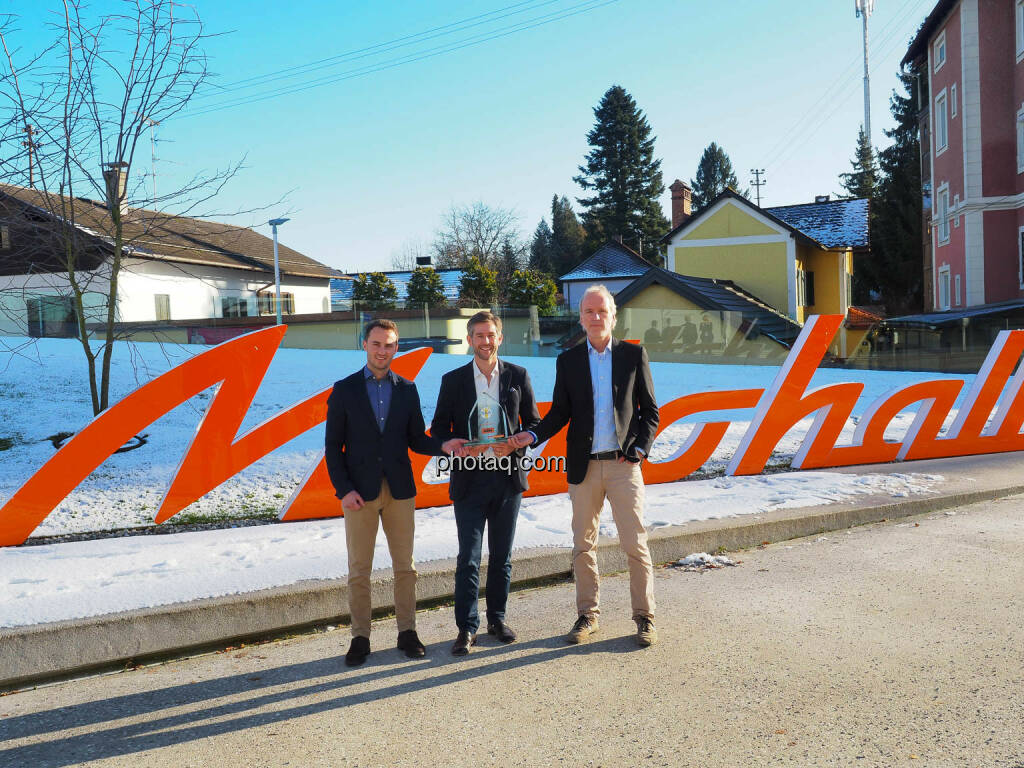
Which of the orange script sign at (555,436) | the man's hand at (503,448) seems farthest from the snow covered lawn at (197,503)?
the man's hand at (503,448)

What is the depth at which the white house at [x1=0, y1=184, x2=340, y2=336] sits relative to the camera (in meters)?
10.4

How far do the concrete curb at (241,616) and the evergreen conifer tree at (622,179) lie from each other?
65.1 m

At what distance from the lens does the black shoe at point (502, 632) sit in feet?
16.4

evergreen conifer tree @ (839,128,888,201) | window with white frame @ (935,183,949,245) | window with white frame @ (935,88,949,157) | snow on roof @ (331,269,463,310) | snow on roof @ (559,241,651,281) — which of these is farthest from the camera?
evergreen conifer tree @ (839,128,888,201)

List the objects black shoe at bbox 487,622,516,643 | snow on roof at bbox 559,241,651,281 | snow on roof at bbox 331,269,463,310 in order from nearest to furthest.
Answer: black shoe at bbox 487,622,516,643 < snow on roof at bbox 331,269,463,310 < snow on roof at bbox 559,241,651,281

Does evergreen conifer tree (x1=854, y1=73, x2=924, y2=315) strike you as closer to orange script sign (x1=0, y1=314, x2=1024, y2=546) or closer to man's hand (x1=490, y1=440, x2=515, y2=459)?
orange script sign (x1=0, y1=314, x2=1024, y2=546)

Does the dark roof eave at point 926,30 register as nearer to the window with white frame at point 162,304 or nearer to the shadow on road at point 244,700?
the window with white frame at point 162,304

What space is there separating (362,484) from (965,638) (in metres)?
3.50

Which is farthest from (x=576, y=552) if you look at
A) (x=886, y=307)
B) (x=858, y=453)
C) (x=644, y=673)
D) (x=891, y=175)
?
(x=891, y=175)

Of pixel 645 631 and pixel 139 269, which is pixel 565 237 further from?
pixel 645 631

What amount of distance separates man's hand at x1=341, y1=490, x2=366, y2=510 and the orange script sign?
11.1 ft

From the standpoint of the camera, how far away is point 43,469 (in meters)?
7.21

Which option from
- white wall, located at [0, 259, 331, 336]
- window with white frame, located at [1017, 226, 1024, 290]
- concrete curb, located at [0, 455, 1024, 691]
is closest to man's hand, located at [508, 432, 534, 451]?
concrete curb, located at [0, 455, 1024, 691]

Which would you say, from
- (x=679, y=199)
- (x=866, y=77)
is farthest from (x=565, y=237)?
(x=679, y=199)
